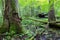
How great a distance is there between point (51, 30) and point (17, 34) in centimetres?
334

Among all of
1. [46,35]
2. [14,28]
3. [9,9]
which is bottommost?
[46,35]

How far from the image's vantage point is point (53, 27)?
33.5 feet

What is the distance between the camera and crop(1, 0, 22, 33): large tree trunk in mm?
7340

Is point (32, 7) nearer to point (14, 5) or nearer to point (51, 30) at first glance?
point (51, 30)

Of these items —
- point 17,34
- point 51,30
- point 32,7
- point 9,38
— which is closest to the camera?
point 9,38

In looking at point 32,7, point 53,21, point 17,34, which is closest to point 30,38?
point 17,34

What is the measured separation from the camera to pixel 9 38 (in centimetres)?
676

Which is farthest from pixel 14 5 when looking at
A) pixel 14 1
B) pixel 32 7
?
pixel 32 7

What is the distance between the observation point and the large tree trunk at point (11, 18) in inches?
289

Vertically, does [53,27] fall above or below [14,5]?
below

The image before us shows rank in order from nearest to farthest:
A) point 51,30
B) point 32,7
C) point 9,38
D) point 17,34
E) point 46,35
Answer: point 9,38
point 17,34
point 46,35
point 51,30
point 32,7

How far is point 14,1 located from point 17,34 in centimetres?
167

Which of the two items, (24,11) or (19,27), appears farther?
(24,11)

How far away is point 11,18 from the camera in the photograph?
24.3 ft
